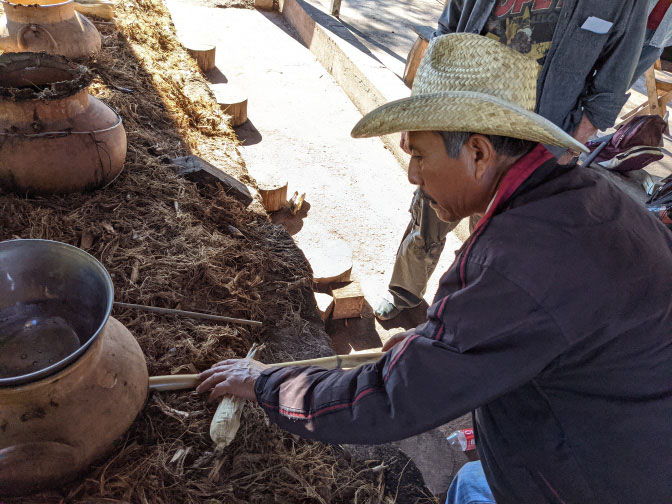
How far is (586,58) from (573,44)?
0.11m

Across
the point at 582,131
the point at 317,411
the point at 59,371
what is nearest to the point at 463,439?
the point at 317,411

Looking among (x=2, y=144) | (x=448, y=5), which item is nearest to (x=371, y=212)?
(x=448, y=5)

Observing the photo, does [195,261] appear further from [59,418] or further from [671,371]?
[671,371]

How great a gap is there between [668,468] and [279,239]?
2.85 metres

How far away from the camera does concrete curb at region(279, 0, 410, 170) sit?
652 cm

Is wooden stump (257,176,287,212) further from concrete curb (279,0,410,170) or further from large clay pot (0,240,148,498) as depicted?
large clay pot (0,240,148,498)

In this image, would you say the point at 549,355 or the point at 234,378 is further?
the point at 234,378

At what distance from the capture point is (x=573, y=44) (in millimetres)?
2783

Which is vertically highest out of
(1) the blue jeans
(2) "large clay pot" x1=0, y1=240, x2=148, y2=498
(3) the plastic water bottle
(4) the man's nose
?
(4) the man's nose

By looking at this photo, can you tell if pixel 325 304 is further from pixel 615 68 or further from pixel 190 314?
pixel 615 68

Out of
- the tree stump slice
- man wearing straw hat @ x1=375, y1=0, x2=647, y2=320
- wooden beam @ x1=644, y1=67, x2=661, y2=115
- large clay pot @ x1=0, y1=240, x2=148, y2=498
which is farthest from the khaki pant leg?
wooden beam @ x1=644, y1=67, x2=661, y2=115

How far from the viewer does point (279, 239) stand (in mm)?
3814

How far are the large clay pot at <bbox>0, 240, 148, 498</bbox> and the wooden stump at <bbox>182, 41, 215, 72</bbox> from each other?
19.8ft

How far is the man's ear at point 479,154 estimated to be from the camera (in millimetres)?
1431
